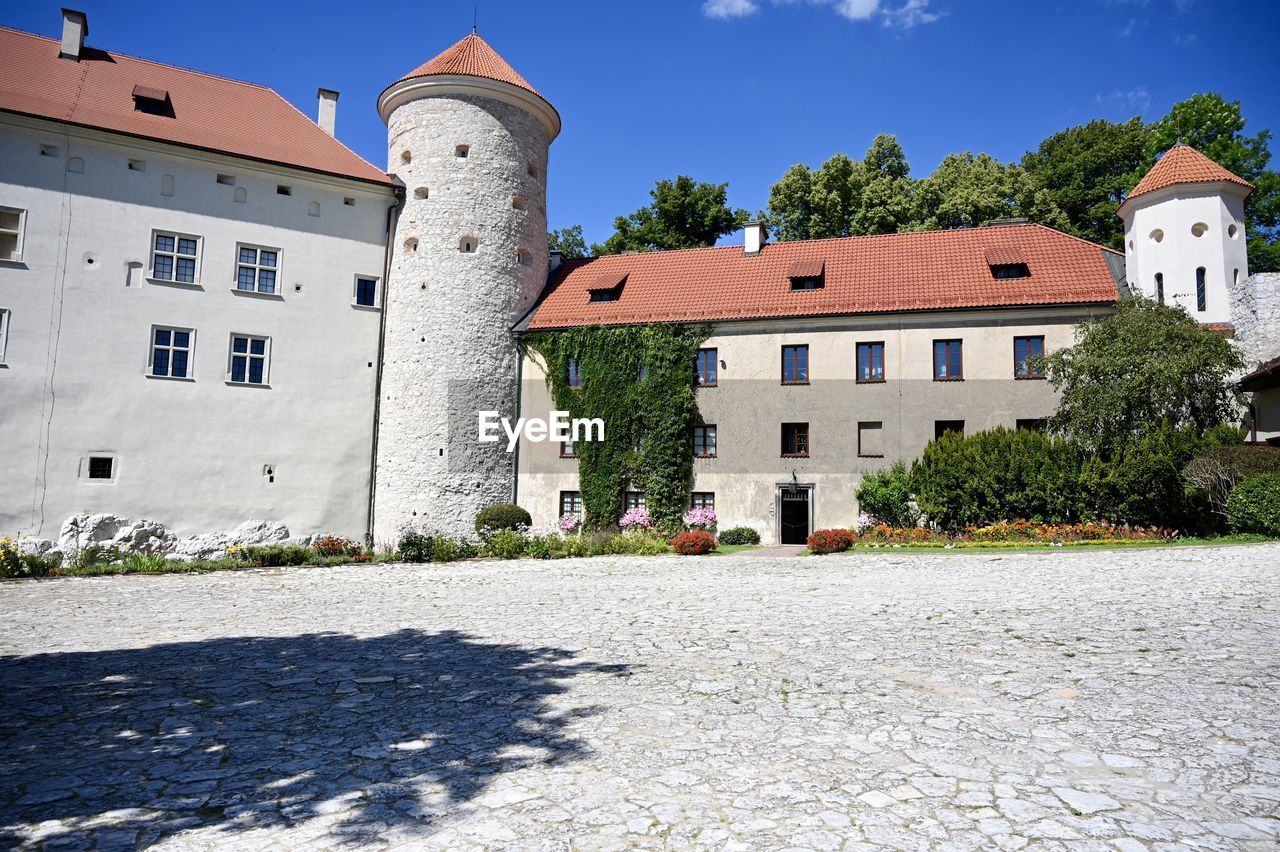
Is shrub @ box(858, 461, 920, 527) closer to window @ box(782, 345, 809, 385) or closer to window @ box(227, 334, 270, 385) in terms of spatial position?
window @ box(782, 345, 809, 385)

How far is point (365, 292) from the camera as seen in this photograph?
2919 centimetres

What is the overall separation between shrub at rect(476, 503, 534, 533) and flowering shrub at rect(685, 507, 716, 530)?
18.6 ft

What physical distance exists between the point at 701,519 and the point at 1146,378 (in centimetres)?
1313

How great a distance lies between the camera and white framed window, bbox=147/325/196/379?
25.3 metres

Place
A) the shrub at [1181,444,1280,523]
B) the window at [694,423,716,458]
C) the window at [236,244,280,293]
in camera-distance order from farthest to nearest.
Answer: the window at [694,423,716,458]
the window at [236,244,280,293]
the shrub at [1181,444,1280,523]

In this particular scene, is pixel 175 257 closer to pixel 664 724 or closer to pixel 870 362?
pixel 870 362

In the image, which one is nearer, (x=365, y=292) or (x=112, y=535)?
(x=112, y=535)

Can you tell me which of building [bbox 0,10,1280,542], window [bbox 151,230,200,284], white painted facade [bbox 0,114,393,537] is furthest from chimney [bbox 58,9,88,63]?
window [bbox 151,230,200,284]

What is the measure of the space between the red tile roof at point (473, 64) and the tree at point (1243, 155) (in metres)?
28.5

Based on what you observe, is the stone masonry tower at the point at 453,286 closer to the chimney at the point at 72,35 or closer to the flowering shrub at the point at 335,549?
the flowering shrub at the point at 335,549

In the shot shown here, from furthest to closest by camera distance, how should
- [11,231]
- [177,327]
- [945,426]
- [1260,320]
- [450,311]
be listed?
[450,311] < [945,426] < [177,327] < [11,231] < [1260,320]

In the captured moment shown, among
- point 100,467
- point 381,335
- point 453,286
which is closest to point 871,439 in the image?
point 453,286

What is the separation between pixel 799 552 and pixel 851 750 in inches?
660

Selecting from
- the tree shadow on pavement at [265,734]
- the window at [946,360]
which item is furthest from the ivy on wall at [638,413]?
the tree shadow on pavement at [265,734]
